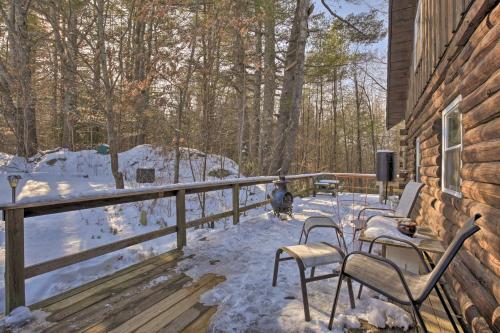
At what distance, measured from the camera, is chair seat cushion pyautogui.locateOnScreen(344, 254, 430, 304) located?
189 cm

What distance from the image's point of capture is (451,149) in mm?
3613

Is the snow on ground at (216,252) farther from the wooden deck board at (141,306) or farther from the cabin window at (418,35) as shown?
the cabin window at (418,35)

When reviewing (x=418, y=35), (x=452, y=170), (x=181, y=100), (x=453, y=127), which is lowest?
(x=452, y=170)

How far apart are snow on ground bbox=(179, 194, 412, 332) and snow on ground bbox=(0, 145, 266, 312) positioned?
0.88m

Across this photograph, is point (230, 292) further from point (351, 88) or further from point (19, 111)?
point (351, 88)

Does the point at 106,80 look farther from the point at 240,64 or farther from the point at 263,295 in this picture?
the point at 263,295

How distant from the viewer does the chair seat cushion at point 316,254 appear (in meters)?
2.50

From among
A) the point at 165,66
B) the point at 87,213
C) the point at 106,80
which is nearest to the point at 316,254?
the point at 106,80

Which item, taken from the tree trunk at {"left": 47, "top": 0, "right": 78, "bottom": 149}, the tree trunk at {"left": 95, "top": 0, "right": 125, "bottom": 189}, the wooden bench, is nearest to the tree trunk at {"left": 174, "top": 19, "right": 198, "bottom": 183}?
the tree trunk at {"left": 95, "top": 0, "right": 125, "bottom": 189}

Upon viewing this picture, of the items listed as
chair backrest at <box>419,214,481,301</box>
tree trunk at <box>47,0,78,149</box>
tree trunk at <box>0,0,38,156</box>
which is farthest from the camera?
tree trunk at <box>0,0,38,156</box>

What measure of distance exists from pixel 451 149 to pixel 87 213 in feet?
21.2

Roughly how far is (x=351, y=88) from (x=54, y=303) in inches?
812

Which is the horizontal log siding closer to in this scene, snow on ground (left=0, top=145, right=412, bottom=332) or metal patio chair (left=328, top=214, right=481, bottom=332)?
metal patio chair (left=328, top=214, right=481, bottom=332)

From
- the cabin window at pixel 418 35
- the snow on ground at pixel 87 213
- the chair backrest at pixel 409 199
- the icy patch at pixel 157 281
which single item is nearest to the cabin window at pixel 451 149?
the chair backrest at pixel 409 199
